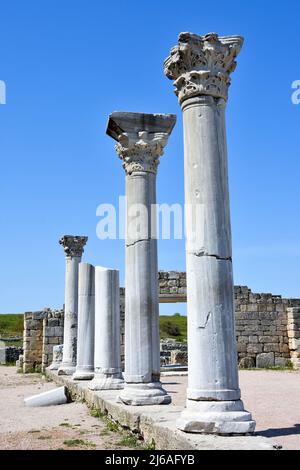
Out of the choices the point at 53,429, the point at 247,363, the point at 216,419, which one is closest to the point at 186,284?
the point at 53,429

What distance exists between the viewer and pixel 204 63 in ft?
20.5

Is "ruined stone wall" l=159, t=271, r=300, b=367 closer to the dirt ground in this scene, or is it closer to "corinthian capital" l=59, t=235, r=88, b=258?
"corinthian capital" l=59, t=235, r=88, b=258

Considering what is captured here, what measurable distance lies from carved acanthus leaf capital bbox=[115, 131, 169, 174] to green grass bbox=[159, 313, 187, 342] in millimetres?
48671

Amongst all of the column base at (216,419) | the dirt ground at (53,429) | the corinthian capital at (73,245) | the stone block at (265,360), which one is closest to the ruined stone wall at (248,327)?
the stone block at (265,360)

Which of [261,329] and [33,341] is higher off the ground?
[261,329]

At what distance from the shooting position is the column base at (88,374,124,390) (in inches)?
430

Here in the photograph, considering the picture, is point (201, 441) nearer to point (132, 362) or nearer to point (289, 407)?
point (132, 362)

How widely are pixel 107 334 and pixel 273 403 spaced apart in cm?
368

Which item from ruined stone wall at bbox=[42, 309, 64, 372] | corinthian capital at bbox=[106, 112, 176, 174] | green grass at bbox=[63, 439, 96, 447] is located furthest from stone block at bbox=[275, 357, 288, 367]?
green grass at bbox=[63, 439, 96, 447]

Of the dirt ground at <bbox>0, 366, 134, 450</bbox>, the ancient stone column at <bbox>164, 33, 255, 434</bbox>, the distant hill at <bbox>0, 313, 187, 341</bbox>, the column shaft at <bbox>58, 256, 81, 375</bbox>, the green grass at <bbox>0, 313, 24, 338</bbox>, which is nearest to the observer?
the ancient stone column at <bbox>164, 33, 255, 434</bbox>

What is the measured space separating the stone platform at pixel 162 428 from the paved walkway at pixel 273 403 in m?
0.92

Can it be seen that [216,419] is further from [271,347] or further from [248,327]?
[271,347]

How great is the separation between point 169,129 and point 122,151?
90cm
